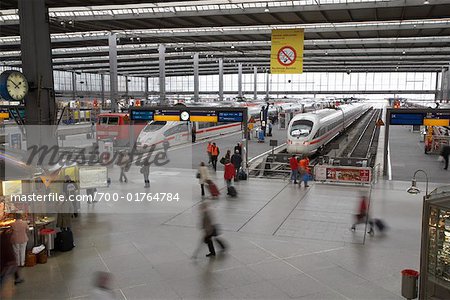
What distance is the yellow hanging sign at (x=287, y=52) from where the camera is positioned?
2023 centimetres

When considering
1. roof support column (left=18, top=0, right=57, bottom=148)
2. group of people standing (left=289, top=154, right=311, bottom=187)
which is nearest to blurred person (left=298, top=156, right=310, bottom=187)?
group of people standing (left=289, top=154, right=311, bottom=187)

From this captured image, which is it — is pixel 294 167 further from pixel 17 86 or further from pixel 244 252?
pixel 17 86

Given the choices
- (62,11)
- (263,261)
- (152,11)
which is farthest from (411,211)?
(62,11)

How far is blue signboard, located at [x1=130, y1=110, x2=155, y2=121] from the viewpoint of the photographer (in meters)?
22.5

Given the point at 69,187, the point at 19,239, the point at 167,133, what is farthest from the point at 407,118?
the point at 19,239

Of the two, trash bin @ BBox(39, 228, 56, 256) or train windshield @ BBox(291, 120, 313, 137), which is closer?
trash bin @ BBox(39, 228, 56, 256)

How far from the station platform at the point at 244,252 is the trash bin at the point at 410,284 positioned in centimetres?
71

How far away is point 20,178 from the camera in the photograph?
10.8m

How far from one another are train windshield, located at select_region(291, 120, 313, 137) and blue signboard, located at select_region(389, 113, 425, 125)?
7252 millimetres

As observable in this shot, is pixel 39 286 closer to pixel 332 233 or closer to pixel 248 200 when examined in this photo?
pixel 332 233

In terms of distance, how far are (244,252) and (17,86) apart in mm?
7359

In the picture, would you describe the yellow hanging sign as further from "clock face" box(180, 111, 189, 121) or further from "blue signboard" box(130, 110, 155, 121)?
"blue signboard" box(130, 110, 155, 121)

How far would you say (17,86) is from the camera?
1129 centimetres

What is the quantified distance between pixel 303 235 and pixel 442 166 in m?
15.4
